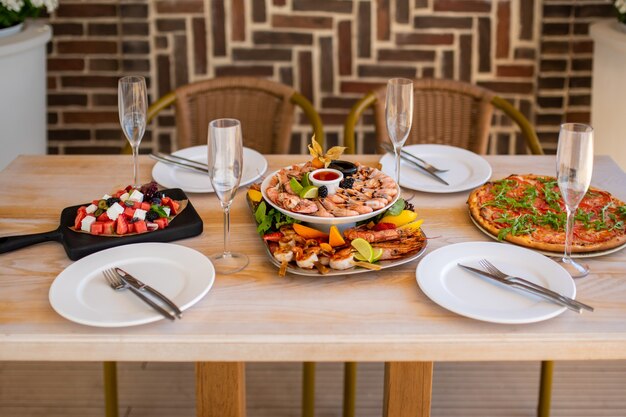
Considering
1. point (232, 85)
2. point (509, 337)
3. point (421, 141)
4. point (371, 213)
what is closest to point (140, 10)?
point (232, 85)

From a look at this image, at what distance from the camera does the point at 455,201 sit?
174 centimetres

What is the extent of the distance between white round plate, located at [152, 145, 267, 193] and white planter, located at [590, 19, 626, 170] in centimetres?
162

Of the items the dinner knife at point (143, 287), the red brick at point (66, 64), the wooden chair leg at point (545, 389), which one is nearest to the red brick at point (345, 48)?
the red brick at point (66, 64)

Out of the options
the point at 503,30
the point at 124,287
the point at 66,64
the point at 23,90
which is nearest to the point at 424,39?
the point at 503,30

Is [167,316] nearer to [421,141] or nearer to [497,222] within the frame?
[497,222]

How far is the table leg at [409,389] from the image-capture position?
1.49 meters

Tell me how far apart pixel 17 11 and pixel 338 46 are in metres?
1.23

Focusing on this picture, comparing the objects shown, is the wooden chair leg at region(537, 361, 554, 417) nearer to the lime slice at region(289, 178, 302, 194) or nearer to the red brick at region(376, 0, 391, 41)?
the lime slice at region(289, 178, 302, 194)

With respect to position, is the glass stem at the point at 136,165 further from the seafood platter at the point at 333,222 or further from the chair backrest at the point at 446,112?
the chair backrest at the point at 446,112

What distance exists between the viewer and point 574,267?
1.43 meters

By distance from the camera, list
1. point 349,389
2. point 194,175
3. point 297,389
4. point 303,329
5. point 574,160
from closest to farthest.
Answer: point 303,329
point 574,160
point 194,175
point 349,389
point 297,389

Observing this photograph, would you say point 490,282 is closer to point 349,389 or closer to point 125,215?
point 125,215

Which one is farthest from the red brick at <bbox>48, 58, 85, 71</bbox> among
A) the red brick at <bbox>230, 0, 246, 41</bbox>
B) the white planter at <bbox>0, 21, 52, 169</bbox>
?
the red brick at <bbox>230, 0, 246, 41</bbox>

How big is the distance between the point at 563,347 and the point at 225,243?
2.03 feet
